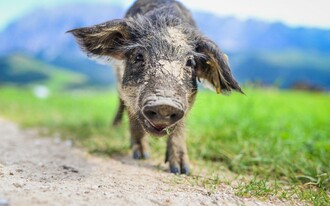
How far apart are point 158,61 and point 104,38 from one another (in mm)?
827

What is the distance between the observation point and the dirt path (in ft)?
8.21

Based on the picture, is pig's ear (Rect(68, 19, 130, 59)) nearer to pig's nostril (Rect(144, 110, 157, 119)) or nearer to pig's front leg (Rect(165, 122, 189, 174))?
pig's front leg (Rect(165, 122, 189, 174))

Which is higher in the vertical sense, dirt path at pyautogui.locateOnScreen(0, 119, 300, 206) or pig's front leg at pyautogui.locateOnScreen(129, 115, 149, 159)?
pig's front leg at pyautogui.locateOnScreen(129, 115, 149, 159)

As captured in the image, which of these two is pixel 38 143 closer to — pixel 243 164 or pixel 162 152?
pixel 162 152

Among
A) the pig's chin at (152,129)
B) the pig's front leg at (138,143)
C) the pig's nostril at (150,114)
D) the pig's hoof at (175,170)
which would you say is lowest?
the pig's hoof at (175,170)

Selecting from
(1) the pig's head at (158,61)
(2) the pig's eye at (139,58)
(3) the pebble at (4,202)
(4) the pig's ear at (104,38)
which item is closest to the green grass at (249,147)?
(1) the pig's head at (158,61)

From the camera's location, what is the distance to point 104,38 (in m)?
4.10

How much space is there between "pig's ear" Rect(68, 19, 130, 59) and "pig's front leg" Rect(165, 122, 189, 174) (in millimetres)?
909

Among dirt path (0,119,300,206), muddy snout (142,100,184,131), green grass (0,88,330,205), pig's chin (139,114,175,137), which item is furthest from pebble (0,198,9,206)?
green grass (0,88,330,205)

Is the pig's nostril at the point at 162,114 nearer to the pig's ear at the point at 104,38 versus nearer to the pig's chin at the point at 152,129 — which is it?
the pig's chin at the point at 152,129

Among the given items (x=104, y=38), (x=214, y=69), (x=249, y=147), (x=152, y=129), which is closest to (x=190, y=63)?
(x=214, y=69)

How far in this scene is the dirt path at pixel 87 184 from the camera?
2502 millimetres

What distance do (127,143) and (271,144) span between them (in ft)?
5.44

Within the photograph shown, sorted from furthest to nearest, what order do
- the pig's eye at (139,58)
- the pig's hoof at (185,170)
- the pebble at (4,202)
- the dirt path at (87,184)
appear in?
the pig's hoof at (185,170) → the pig's eye at (139,58) → the dirt path at (87,184) → the pebble at (4,202)
